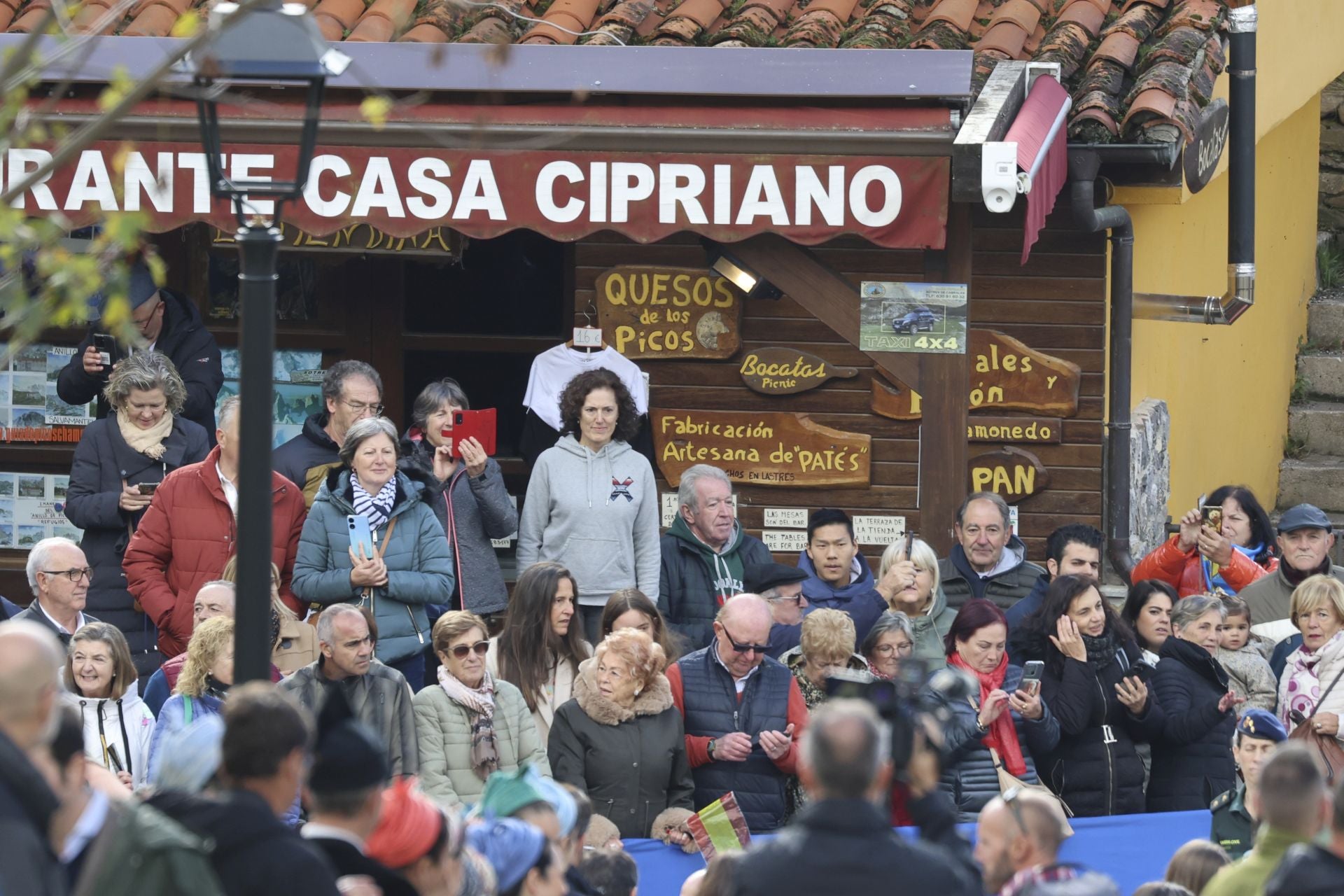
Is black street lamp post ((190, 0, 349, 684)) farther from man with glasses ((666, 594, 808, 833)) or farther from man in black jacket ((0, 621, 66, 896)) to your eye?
man with glasses ((666, 594, 808, 833))

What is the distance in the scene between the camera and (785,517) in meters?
10.4

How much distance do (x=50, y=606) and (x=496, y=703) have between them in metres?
1.78

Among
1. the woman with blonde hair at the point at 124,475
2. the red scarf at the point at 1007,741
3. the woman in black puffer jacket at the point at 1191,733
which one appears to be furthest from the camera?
the woman with blonde hair at the point at 124,475

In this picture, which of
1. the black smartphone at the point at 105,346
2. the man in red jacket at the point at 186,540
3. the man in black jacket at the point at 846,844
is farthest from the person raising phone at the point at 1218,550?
the man in black jacket at the point at 846,844

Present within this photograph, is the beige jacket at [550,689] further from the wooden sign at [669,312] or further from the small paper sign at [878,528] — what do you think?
the wooden sign at [669,312]

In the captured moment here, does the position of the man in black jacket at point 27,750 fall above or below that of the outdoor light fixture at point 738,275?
below

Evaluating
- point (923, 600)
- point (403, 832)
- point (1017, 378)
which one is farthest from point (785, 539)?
point (403, 832)

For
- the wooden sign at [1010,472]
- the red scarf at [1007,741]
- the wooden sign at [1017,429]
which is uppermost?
the wooden sign at [1017,429]

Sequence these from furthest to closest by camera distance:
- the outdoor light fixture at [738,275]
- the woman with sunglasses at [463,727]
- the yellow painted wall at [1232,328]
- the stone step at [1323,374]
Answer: the stone step at [1323,374]
the yellow painted wall at [1232,328]
the outdoor light fixture at [738,275]
the woman with sunglasses at [463,727]

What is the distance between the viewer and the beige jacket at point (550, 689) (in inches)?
300

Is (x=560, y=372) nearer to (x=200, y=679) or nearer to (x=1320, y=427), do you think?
(x=200, y=679)

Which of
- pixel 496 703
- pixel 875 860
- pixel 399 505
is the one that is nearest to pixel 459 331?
pixel 399 505

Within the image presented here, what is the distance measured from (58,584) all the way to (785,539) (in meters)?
3.94

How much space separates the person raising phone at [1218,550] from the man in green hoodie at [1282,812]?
13.3 ft
